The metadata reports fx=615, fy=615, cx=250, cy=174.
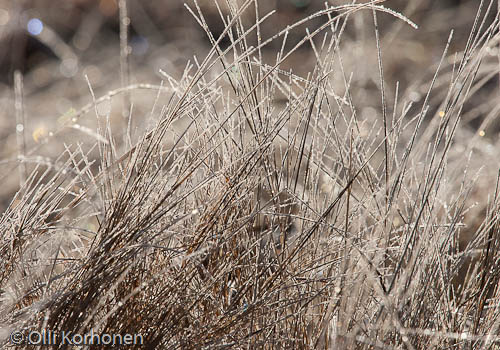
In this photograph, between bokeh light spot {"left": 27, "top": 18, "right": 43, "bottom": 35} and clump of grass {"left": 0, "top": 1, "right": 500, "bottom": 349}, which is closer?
clump of grass {"left": 0, "top": 1, "right": 500, "bottom": 349}

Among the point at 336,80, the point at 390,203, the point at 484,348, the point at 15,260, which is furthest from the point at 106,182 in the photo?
the point at 336,80

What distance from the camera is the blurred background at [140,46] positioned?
2889mm

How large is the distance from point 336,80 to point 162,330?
2010 mm

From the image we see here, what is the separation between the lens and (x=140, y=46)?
3.66m

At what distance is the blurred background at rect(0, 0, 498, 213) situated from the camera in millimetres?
2889

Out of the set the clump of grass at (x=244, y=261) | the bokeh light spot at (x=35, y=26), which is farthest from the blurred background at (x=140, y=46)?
the clump of grass at (x=244, y=261)
